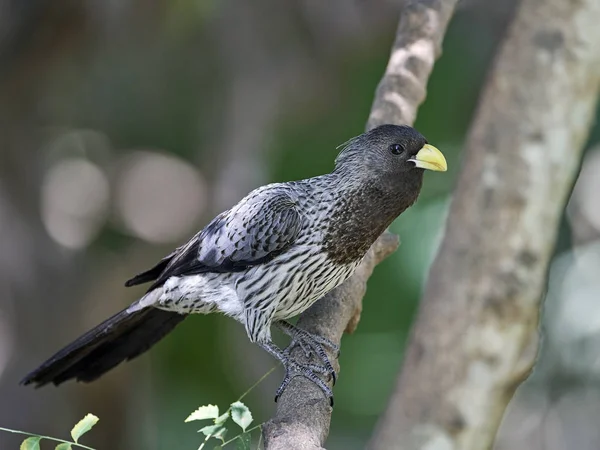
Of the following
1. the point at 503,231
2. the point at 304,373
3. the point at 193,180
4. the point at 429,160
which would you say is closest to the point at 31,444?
the point at 304,373

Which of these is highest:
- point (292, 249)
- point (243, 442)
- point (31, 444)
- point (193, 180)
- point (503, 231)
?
point (503, 231)

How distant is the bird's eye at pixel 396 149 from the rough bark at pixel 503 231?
213 cm

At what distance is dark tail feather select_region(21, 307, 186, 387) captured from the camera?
3904 mm

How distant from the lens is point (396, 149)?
12.1ft

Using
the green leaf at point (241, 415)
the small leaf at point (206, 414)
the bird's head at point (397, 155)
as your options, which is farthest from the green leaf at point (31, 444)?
the bird's head at point (397, 155)

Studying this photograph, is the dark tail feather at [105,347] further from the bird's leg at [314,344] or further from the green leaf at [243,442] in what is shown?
the green leaf at [243,442]

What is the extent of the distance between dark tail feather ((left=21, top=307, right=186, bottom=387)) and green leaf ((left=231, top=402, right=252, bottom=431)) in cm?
129

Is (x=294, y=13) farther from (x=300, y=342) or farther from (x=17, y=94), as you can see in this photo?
(x=300, y=342)

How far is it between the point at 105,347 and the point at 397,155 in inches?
64.7

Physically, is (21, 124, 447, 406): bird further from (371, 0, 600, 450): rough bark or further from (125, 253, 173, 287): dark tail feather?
(371, 0, 600, 450): rough bark

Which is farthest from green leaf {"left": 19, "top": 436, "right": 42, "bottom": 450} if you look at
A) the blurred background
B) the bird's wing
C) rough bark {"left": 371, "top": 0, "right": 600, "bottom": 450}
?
the blurred background

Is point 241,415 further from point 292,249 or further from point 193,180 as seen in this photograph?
point 193,180

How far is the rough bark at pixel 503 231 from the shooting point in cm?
142

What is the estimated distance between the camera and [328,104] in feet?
25.4
